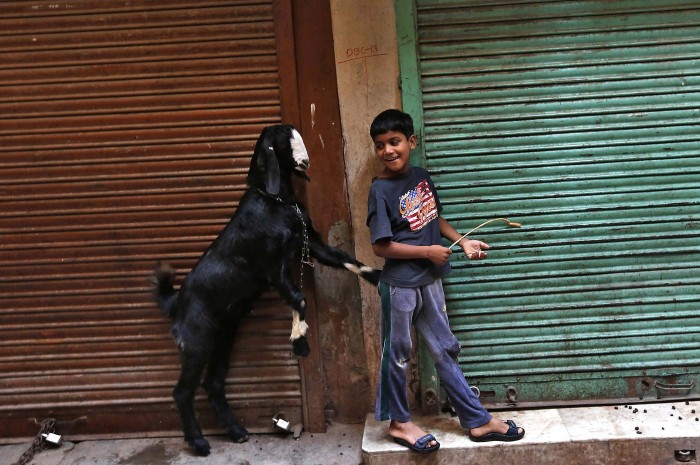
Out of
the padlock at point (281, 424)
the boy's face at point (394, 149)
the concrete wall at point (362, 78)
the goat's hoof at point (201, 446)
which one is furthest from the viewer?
the padlock at point (281, 424)

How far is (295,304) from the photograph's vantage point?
3.72 m

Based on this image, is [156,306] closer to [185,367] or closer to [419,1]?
[185,367]

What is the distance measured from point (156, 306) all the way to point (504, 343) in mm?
2186

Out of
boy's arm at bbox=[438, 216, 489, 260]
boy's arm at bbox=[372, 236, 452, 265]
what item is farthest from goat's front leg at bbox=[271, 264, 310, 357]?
boy's arm at bbox=[438, 216, 489, 260]

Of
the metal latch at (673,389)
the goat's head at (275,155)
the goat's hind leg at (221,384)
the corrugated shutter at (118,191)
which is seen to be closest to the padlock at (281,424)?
the corrugated shutter at (118,191)

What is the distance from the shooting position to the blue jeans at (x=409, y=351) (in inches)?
142

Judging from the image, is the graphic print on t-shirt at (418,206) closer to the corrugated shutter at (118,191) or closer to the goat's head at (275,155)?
the goat's head at (275,155)

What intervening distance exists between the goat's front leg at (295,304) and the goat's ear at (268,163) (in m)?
0.47

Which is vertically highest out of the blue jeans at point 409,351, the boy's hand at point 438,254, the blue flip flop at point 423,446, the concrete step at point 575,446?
the boy's hand at point 438,254

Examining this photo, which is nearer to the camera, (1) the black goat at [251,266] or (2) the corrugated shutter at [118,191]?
(1) the black goat at [251,266]

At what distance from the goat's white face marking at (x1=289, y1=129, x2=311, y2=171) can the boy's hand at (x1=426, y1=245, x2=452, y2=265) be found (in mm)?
872

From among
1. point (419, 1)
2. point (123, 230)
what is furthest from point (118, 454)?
point (419, 1)

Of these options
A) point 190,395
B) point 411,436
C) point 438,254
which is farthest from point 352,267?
point 190,395

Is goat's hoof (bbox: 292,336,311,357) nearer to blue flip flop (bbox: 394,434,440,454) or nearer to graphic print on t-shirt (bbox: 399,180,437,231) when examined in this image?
blue flip flop (bbox: 394,434,440,454)
